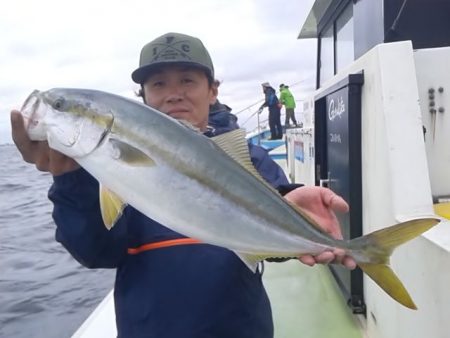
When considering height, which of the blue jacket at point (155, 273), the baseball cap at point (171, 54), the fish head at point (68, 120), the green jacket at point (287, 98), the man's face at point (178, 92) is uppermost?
the green jacket at point (287, 98)

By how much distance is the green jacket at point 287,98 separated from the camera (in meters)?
18.1

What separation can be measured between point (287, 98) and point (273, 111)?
222 centimetres

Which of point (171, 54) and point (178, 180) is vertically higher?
point (171, 54)

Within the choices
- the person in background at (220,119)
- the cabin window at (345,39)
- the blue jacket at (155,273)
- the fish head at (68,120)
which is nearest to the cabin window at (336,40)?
the cabin window at (345,39)

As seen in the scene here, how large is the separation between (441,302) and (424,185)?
716 millimetres

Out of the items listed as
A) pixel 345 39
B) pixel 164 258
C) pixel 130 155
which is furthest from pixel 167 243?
pixel 345 39

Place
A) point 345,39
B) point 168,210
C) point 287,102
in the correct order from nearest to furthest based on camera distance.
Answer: point 168,210
point 345,39
point 287,102

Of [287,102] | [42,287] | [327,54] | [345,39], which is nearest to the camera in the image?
[345,39]

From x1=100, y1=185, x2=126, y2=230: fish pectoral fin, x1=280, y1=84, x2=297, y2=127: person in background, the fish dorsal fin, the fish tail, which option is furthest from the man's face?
x1=280, y1=84, x2=297, y2=127: person in background

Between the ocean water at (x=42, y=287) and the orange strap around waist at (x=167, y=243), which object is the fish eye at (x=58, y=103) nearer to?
the orange strap around waist at (x=167, y=243)

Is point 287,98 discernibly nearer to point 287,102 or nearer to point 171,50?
point 287,102

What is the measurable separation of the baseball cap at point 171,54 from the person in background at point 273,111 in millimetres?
13744

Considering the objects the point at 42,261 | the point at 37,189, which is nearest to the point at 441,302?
the point at 42,261

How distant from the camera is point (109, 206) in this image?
1646mm
